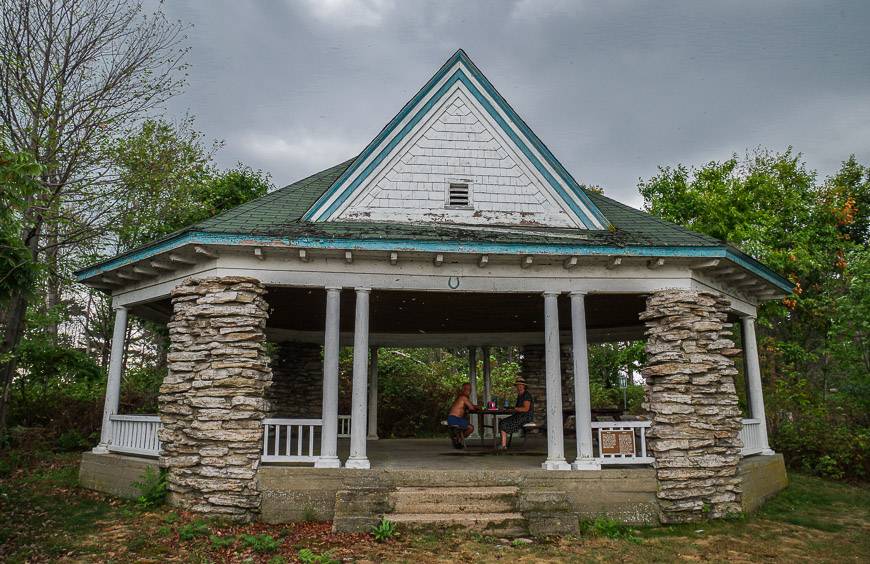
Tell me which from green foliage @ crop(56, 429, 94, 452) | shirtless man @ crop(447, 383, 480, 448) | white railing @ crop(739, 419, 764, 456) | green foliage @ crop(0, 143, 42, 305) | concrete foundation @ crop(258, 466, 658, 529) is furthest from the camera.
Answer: green foliage @ crop(56, 429, 94, 452)

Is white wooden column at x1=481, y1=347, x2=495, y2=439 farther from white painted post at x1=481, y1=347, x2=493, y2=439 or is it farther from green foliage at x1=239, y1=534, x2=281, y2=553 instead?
green foliage at x1=239, y1=534, x2=281, y2=553

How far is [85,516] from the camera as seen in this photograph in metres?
7.69

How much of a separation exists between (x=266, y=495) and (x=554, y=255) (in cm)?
503

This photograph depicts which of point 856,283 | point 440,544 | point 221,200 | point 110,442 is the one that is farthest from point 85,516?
point 856,283

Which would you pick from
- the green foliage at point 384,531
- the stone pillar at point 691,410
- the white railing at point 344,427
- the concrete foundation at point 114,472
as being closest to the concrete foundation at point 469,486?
the green foliage at point 384,531

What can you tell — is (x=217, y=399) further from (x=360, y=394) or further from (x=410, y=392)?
(x=410, y=392)

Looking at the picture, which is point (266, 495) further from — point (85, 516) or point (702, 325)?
point (702, 325)

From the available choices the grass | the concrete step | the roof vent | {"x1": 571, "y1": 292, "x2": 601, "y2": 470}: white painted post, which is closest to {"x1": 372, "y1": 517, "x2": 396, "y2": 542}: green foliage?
the grass

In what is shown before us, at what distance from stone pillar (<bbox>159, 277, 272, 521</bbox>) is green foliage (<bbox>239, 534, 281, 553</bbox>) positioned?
2.87 feet

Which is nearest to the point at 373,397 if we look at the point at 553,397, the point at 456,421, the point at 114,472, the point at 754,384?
the point at 456,421

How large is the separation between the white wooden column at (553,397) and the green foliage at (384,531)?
2.41 meters

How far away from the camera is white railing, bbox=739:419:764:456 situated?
9.60 m

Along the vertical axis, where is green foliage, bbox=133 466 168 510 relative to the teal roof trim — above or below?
below

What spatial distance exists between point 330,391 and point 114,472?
12.9ft
